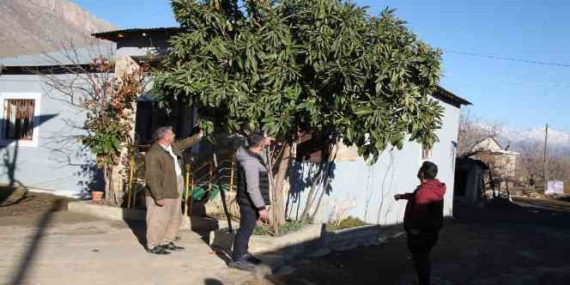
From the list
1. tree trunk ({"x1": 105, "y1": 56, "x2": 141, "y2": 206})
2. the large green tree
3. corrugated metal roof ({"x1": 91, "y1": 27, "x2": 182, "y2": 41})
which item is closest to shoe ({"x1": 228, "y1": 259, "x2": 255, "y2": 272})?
the large green tree

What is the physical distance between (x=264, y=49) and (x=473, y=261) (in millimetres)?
4666

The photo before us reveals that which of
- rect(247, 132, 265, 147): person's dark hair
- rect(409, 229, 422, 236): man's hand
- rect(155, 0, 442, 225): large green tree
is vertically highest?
rect(155, 0, 442, 225): large green tree

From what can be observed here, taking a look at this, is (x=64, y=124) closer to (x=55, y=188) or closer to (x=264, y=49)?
(x=55, y=188)

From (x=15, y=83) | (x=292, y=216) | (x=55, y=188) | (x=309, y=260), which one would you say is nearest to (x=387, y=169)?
(x=292, y=216)

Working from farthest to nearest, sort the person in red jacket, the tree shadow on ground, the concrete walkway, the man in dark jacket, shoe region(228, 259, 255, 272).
A: shoe region(228, 259, 255, 272) < the man in dark jacket < the person in red jacket < the concrete walkway < the tree shadow on ground

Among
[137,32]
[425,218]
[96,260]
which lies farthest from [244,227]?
[137,32]

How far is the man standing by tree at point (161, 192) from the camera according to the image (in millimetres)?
6609

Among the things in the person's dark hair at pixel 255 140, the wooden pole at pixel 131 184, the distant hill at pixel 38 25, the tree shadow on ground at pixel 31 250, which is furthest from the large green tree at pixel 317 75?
the distant hill at pixel 38 25

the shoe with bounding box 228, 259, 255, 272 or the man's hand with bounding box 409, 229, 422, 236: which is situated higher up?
the man's hand with bounding box 409, 229, 422, 236

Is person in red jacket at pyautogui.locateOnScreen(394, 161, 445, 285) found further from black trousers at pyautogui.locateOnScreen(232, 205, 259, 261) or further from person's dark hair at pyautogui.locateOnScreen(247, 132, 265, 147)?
person's dark hair at pyautogui.locateOnScreen(247, 132, 265, 147)

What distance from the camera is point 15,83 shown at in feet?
47.1

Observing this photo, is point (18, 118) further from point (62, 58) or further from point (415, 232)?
point (415, 232)

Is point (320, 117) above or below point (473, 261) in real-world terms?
above

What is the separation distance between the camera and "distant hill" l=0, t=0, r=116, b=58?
35575mm
